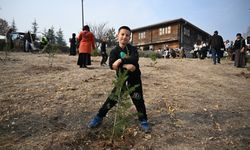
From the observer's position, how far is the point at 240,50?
1493cm

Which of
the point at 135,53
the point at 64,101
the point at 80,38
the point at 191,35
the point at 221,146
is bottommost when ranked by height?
the point at 221,146

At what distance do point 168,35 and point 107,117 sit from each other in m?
41.8

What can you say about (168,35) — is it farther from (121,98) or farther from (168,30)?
(121,98)

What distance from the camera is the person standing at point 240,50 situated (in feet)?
48.6

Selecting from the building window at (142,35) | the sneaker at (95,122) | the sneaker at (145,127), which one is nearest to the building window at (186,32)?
the building window at (142,35)

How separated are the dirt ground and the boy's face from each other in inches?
62.9

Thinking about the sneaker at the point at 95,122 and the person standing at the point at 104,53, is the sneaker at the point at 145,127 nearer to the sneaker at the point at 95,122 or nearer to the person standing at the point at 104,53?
the sneaker at the point at 95,122

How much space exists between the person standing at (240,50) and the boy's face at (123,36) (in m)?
12.2

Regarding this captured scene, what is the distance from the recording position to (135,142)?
14.3 feet

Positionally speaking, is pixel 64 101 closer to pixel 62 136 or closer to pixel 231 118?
pixel 62 136

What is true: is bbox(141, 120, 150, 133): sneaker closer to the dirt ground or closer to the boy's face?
the dirt ground

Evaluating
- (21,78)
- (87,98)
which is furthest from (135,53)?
(21,78)

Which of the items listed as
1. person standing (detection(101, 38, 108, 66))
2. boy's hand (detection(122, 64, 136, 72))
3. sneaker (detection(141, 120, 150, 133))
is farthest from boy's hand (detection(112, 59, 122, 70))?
person standing (detection(101, 38, 108, 66))

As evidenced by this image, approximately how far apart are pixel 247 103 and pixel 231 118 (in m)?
1.88
